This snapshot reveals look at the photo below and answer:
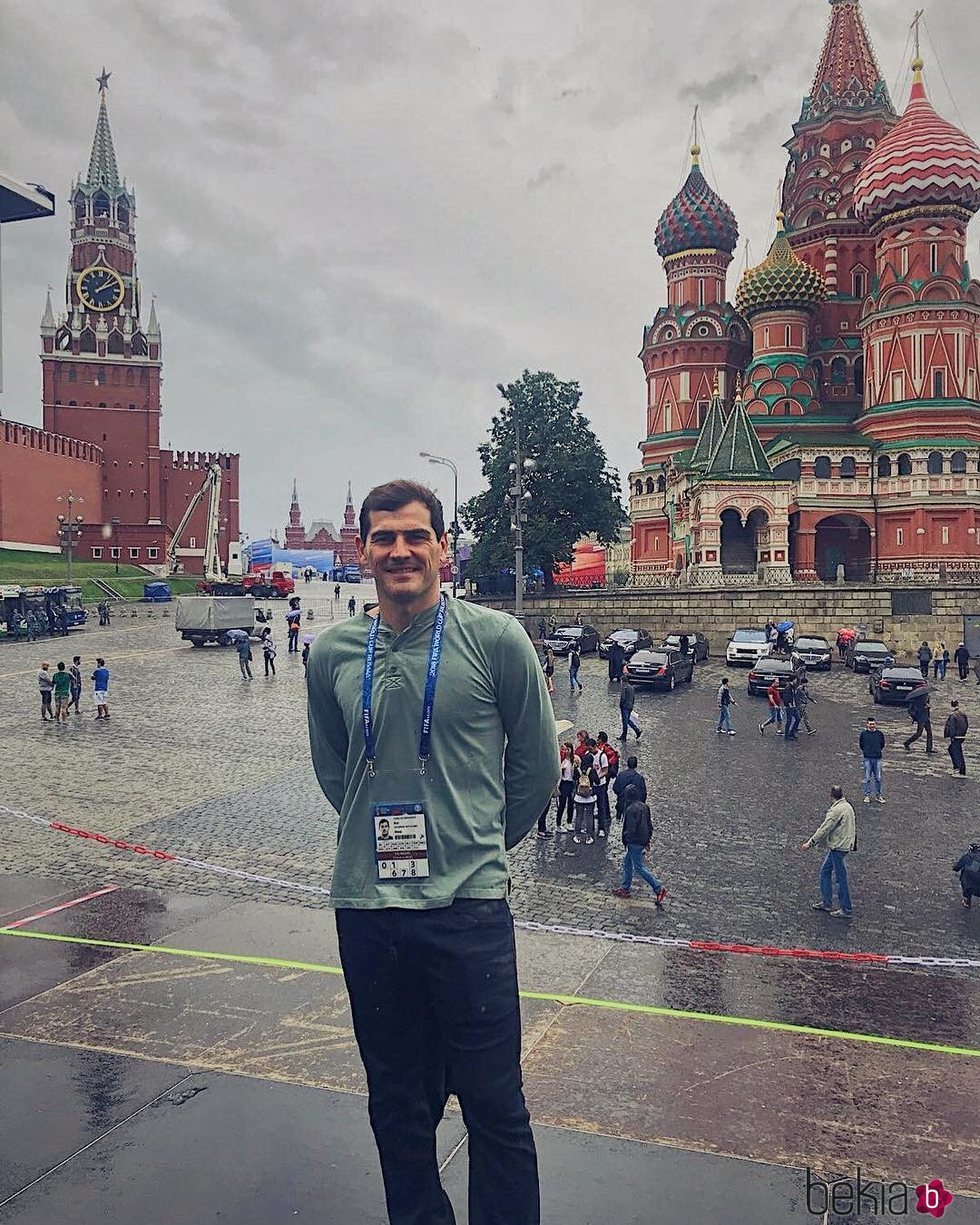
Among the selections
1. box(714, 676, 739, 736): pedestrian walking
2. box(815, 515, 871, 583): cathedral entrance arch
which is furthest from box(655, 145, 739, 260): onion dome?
box(714, 676, 739, 736): pedestrian walking

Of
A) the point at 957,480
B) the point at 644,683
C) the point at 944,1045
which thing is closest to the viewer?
the point at 944,1045

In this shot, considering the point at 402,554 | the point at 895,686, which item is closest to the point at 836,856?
the point at 402,554

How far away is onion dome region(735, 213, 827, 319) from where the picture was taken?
56.4 m

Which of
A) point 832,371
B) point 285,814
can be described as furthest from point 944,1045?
point 832,371

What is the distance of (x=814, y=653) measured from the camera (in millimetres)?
34375

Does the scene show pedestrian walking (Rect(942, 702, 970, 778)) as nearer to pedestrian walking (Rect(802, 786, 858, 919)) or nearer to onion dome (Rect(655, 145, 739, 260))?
pedestrian walking (Rect(802, 786, 858, 919))

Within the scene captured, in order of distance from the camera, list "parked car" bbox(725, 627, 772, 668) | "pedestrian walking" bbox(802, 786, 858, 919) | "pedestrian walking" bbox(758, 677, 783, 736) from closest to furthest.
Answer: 1. "pedestrian walking" bbox(802, 786, 858, 919)
2. "pedestrian walking" bbox(758, 677, 783, 736)
3. "parked car" bbox(725, 627, 772, 668)

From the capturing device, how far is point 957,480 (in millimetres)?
50031

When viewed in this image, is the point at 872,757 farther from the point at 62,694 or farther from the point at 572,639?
the point at 572,639

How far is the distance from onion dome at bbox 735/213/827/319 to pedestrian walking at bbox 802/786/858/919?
53056mm

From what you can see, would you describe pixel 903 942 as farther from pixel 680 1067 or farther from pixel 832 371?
pixel 832 371

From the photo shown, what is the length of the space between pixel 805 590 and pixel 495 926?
4173 cm

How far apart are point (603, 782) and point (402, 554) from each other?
10529 millimetres

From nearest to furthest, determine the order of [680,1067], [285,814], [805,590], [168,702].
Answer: [680,1067]
[285,814]
[168,702]
[805,590]
